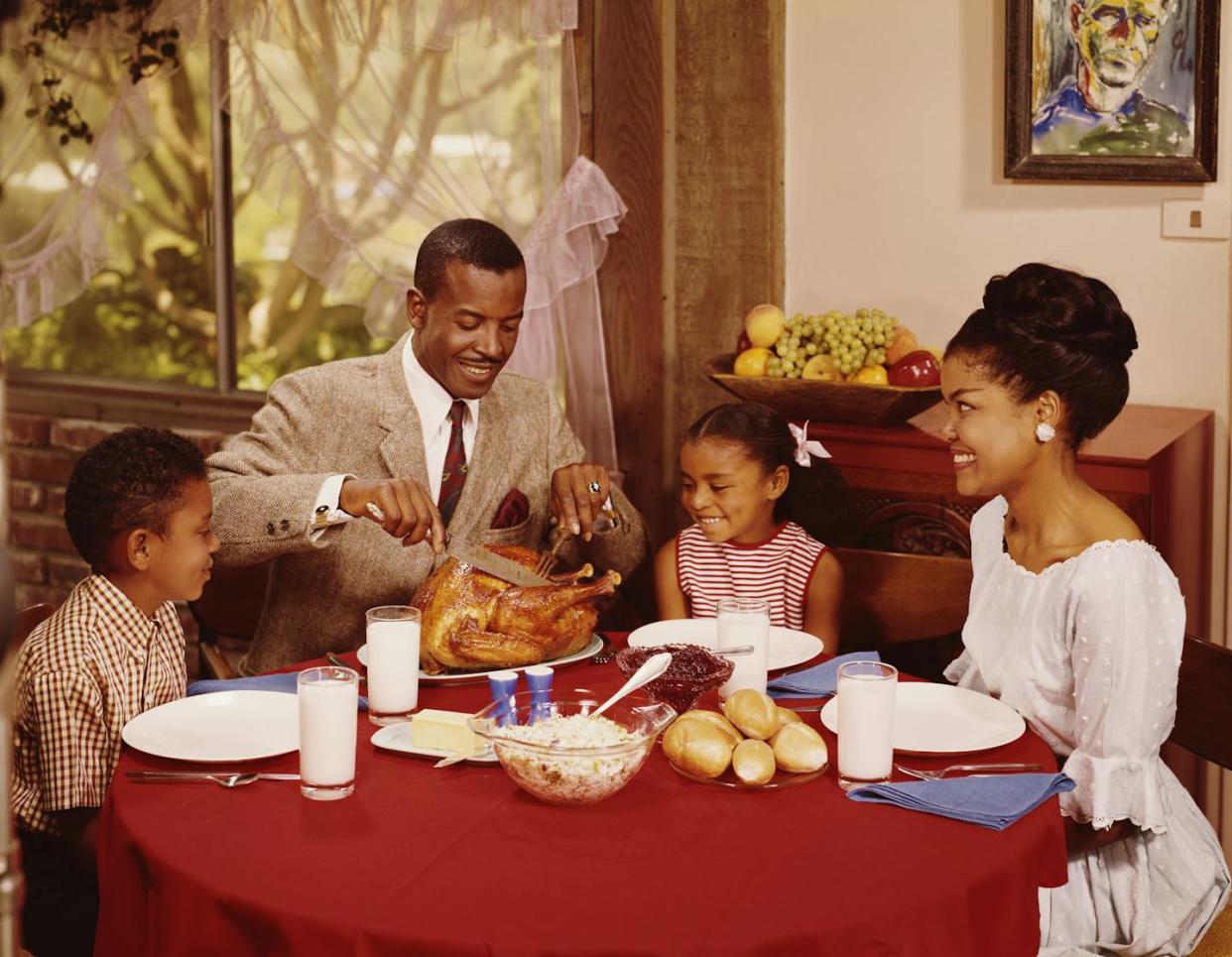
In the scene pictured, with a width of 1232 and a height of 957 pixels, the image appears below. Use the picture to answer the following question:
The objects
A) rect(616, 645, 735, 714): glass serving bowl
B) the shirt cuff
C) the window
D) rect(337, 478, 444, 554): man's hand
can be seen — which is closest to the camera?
rect(616, 645, 735, 714): glass serving bowl

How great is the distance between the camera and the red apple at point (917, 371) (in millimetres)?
3207

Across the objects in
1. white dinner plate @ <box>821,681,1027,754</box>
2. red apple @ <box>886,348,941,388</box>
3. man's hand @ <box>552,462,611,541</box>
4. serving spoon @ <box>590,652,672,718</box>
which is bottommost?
white dinner plate @ <box>821,681,1027,754</box>

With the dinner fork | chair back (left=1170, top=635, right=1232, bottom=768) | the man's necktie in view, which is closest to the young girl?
the man's necktie

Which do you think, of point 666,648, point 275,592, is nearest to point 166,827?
point 666,648

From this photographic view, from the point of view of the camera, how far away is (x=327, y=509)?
2.74 meters

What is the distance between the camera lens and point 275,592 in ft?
10.2

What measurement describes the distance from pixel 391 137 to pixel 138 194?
44.0 inches

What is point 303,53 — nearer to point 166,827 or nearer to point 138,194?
point 138,194

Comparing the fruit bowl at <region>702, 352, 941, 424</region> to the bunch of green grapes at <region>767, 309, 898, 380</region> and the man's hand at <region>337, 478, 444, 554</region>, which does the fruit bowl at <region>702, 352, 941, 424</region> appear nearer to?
the bunch of green grapes at <region>767, 309, 898, 380</region>

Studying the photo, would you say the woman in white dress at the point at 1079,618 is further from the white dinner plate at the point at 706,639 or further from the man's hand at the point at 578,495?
the man's hand at the point at 578,495

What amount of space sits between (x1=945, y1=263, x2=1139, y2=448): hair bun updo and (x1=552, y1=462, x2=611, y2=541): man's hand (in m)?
0.80

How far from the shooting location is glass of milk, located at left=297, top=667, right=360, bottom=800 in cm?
188

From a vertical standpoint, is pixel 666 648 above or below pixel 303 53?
below

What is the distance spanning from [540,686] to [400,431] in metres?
1.01
